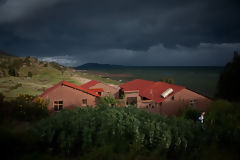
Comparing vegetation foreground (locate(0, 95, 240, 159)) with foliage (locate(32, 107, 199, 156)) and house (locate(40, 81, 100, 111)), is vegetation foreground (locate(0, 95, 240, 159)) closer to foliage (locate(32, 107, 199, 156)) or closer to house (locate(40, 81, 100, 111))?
foliage (locate(32, 107, 199, 156))

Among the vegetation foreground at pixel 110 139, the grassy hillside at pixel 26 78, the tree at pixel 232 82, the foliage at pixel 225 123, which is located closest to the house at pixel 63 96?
the grassy hillside at pixel 26 78

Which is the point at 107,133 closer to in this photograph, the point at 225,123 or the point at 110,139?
the point at 110,139

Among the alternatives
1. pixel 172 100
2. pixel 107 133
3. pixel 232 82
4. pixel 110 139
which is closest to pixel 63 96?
pixel 172 100

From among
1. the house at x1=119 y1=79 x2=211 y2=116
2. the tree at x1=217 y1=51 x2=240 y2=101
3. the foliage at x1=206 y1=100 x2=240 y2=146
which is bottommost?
the house at x1=119 y1=79 x2=211 y2=116

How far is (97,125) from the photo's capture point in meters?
4.38

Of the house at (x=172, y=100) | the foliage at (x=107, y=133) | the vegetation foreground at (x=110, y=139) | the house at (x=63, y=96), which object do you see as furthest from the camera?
the house at (x=172, y=100)

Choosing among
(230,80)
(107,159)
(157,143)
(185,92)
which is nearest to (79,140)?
(107,159)

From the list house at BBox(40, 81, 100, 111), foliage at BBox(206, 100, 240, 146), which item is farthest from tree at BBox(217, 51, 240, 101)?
house at BBox(40, 81, 100, 111)

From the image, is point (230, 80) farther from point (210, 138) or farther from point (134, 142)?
point (134, 142)

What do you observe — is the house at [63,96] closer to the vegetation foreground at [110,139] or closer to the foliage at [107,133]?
the vegetation foreground at [110,139]

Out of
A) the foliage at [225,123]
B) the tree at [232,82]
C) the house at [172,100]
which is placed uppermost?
the tree at [232,82]

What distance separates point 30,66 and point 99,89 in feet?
197

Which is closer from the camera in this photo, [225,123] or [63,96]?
[225,123]

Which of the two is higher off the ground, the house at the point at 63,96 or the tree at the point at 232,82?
the tree at the point at 232,82
